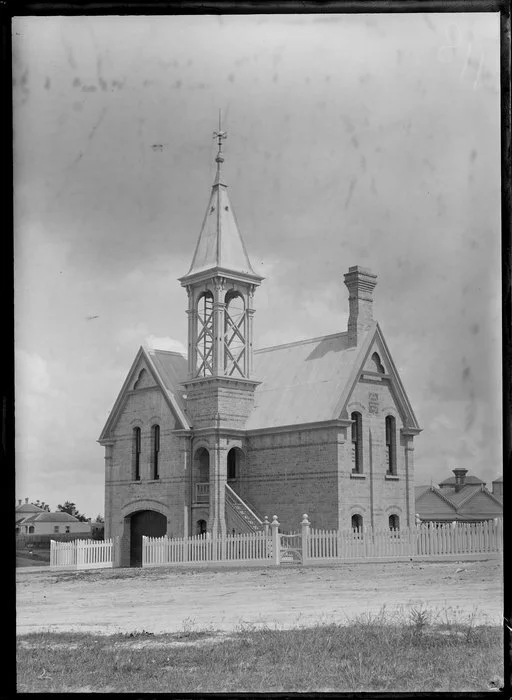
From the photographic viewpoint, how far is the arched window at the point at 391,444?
11812mm

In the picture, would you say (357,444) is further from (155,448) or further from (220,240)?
(220,240)

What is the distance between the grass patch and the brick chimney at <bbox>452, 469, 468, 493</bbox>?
1801 millimetres

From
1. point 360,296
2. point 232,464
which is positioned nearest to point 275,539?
point 232,464

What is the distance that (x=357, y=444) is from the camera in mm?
12492

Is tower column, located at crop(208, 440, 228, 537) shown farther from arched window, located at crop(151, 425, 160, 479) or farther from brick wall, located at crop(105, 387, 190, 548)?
arched window, located at crop(151, 425, 160, 479)

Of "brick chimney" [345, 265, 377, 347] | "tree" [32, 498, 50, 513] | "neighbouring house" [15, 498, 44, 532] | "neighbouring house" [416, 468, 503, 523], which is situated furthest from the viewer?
"brick chimney" [345, 265, 377, 347]

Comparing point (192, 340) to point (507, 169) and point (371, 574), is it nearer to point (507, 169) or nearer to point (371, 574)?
point (371, 574)

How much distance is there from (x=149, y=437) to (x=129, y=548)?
1.88 metres

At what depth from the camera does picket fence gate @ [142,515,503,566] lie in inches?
476

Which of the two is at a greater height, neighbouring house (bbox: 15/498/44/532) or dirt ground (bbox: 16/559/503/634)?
neighbouring house (bbox: 15/498/44/532)

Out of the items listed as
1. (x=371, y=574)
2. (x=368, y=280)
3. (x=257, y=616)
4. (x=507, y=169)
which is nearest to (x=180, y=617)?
(x=257, y=616)

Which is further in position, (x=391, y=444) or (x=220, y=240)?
(x=391, y=444)

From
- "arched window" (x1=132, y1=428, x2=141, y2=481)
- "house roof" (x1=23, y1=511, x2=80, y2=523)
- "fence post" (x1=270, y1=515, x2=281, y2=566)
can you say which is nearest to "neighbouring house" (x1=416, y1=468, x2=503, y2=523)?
"fence post" (x1=270, y1=515, x2=281, y2=566)

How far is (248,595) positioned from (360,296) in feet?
13.8
